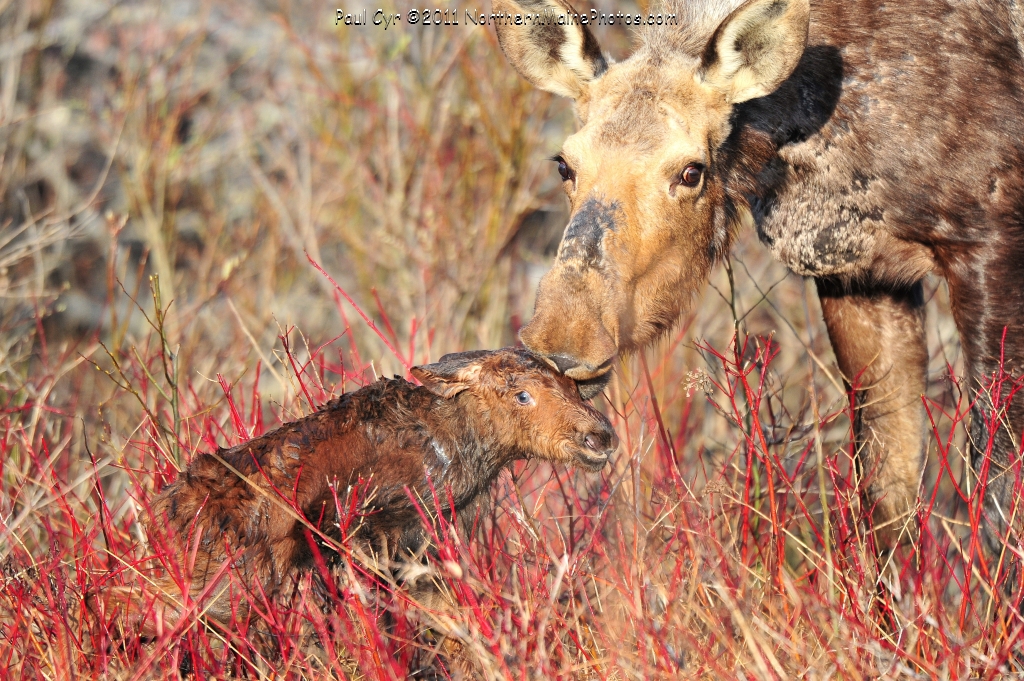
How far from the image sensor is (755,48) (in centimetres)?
413

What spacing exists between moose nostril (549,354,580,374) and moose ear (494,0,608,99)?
4.80ft

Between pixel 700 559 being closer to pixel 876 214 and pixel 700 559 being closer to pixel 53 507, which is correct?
pixel 876 214

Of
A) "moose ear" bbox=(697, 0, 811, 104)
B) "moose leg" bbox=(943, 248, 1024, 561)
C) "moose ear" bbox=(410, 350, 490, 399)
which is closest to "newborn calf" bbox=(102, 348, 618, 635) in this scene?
"moose ear" bbox=(410, 350, 490, 399)

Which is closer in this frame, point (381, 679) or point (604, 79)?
point (381, 679)

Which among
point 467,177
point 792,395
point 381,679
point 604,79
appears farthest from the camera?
point 792,395

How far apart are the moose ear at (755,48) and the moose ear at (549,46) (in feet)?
1.62

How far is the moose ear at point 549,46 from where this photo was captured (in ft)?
14.6

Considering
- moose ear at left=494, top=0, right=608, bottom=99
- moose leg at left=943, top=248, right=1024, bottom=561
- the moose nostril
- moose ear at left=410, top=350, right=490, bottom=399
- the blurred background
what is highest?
moose ear at left=494, top=0, right=608, bottom=99

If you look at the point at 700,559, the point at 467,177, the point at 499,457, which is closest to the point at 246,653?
the point at 499,457

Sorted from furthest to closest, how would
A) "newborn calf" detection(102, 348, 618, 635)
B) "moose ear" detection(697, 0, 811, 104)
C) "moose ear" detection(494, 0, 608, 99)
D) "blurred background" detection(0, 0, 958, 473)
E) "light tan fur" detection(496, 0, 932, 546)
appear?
"blurred background" detection(0, 0, 958, 473) → "moose ear" detection(494, 0, 608, 99) → "moose ear" detection(697, 0, 811, 104) → "light tan fur" detection(496, 0, 932, 546) → "newborn calf" detection(102, 348, 618, 635)

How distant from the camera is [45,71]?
9984mm

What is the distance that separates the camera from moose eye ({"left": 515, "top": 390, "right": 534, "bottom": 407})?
3.52 metres

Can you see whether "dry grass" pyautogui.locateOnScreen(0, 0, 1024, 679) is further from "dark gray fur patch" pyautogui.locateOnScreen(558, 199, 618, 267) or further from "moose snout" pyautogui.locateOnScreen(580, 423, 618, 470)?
"dark gray fur patch" pyautogui.locateOnScreen(558, 199, 618, 267)

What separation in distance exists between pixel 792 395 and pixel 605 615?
7678 mm
